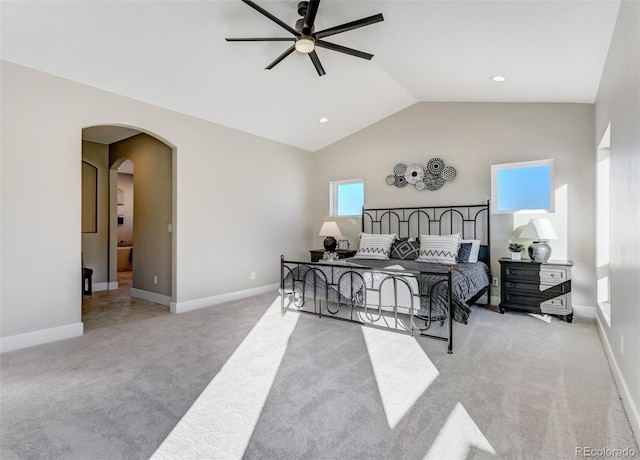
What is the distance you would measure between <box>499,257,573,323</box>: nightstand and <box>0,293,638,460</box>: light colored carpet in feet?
1.86

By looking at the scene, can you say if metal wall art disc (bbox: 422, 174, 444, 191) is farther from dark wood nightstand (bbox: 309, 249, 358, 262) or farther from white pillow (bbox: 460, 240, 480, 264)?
dark wood nightstand (bbox: 309, 249, 358, 262)

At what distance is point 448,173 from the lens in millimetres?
5355

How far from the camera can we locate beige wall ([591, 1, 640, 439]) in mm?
1908

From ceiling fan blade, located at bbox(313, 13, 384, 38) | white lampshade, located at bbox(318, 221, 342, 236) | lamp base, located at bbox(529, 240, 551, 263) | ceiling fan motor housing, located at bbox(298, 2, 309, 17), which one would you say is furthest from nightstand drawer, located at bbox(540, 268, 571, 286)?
ceiling fan motor housing, located at bbox(298, 2, 309, 17)

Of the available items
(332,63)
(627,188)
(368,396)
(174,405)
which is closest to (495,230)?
(627,188)

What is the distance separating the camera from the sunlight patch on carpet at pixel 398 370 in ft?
7.18

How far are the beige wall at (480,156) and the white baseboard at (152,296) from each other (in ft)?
10.2

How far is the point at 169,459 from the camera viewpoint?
5.49 ft

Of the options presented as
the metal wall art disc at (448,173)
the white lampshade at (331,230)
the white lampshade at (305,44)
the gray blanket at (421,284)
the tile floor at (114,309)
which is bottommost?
the tile floor at (114,309)

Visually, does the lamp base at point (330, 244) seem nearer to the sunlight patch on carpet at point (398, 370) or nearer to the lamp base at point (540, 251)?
the sunlight patch on carpet at point (398, 370)

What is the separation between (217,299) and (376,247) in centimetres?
261

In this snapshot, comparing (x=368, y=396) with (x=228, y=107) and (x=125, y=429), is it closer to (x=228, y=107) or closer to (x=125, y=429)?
(x=125, y=429)

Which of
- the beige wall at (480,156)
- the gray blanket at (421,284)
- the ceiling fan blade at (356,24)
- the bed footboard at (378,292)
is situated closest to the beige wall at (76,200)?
the gray blanket at (421,284)

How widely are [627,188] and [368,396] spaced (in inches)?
87.2
